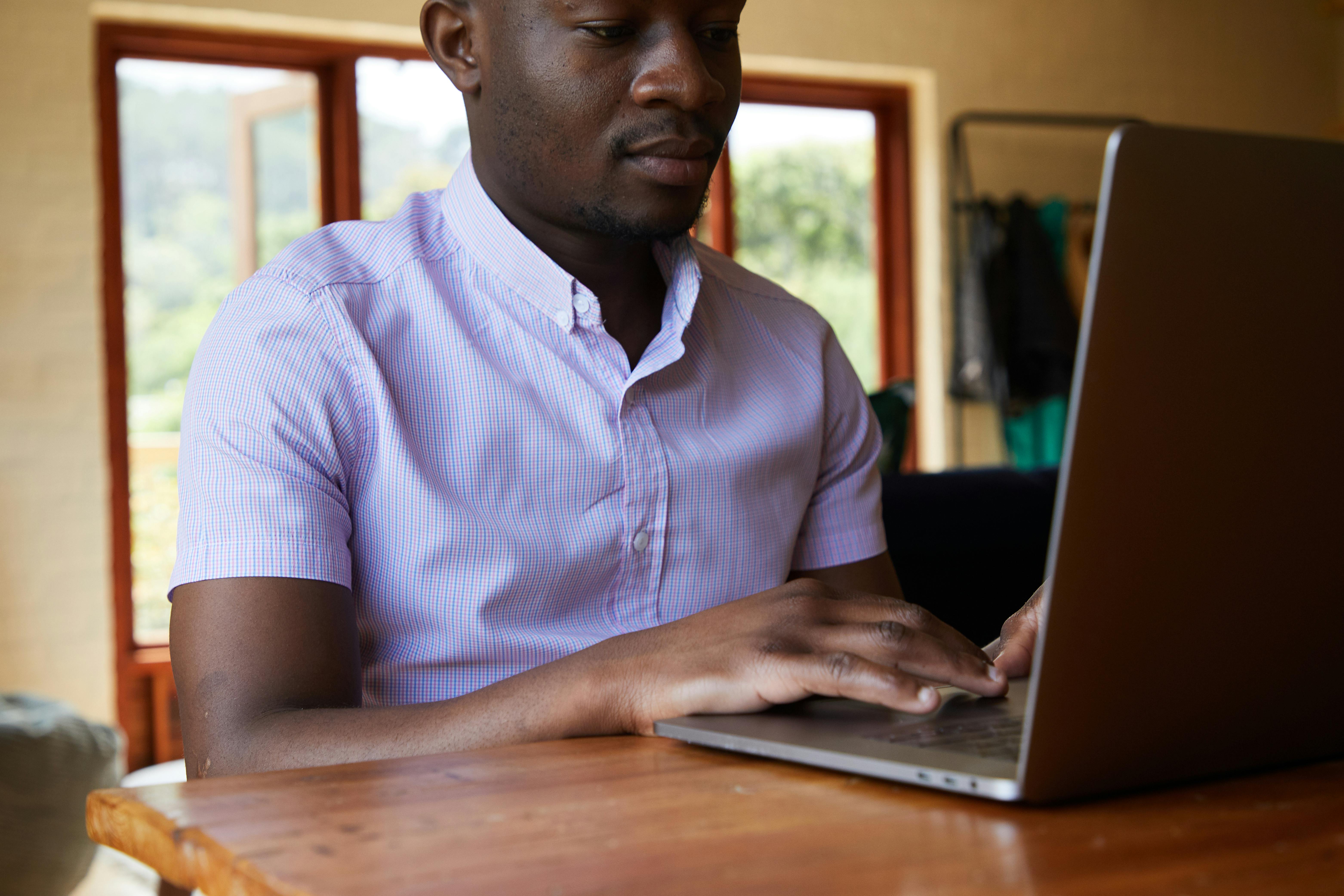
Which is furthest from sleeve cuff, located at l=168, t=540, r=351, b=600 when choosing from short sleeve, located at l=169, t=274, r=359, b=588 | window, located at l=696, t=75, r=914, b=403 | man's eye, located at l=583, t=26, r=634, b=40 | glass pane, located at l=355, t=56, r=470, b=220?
window, located at l=696, t=75, r=914, b=403

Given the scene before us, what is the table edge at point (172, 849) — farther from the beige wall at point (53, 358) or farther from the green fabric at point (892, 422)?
the beige wall at point (53, 358)

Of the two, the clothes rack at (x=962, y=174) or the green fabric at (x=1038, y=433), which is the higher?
the clothes rack at (x=962, y=174)

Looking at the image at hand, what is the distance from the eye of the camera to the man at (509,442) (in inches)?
36.3

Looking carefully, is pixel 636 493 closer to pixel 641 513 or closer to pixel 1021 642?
pixel 641 513

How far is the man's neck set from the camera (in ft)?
4.17

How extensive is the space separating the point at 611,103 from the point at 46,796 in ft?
7.14

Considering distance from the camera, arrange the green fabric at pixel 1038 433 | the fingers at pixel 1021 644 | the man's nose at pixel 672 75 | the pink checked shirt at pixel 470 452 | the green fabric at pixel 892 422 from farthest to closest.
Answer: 1. the green fabric at pixel 1038 433
2. the green fabric at pixel 892 422
3. the man's nose at pixel 672 75
4. the pink checked shirt at pixel 470 452
5. the fingers at pixel 1021 644

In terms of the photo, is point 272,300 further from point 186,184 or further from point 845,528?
point 186,184

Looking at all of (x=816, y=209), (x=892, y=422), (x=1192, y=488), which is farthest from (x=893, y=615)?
(x=816, y=209)

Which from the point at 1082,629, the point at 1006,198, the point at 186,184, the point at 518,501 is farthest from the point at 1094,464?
the point at 1006,198

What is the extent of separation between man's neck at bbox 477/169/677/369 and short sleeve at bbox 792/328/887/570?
0.67ft

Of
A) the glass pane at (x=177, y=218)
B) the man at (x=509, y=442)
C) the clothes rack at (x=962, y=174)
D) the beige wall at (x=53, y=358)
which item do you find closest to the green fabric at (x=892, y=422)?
the man at (x=509, y=442)

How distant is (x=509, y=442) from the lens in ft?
3.72

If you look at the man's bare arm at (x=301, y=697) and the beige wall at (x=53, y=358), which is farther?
the beige wall at (x=53, y=358)
